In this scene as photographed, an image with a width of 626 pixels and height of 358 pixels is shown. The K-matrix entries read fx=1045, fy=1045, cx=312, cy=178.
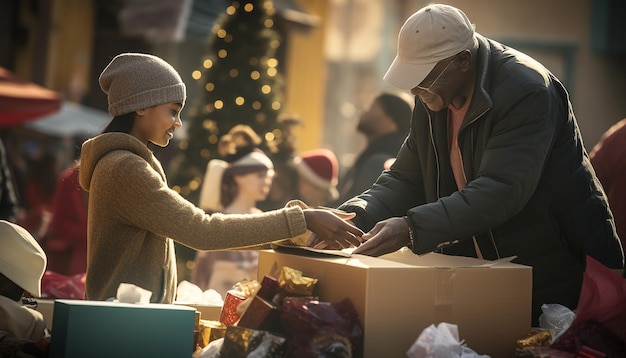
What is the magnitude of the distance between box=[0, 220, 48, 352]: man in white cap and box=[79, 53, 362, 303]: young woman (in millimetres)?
178

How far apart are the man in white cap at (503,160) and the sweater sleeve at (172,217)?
36 centimetres

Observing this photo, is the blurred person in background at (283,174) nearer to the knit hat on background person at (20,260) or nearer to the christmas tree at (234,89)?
the christmas tree at (234,89)

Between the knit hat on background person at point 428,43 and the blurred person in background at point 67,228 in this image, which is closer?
the knit hat on background person at point 428,43

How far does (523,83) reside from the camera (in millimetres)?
3723

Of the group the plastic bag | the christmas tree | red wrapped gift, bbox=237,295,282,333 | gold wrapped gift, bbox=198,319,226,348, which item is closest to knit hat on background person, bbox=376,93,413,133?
the christmas tree

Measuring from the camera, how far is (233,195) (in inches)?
298

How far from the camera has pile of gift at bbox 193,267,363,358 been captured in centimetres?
304

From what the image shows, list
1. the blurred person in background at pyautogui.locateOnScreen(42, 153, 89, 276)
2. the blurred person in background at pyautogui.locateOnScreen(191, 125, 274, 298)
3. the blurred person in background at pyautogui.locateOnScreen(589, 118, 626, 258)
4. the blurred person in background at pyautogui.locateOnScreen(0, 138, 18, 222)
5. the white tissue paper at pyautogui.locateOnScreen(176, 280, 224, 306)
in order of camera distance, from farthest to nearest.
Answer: the blurred person in background at pyautogui.locateOnScreen(42, 153, 89, 276)
the blurred person in background at pyautogui.locateOnScreen(0, 138, 18, 222)
the blurred person in background at pyautogui.locateOnScreen(191, 125, 274, 298)
the blurred person in background at pyautogui.locateOnScreen(589, 118, 626, 258)
the white tissue paper at pyautogui.locateOnScreen(176, 280, 224, 306)

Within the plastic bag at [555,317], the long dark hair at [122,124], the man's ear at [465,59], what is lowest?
the plastic bag at [555,317]

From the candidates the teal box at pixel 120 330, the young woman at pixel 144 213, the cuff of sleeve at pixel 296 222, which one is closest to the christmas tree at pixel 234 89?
the young woman at pixel 144 213

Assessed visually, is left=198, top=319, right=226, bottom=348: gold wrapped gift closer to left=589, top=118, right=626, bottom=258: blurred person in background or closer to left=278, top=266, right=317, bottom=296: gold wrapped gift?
left=278, top=266, right=317, bottom=296: gold wrapped gift

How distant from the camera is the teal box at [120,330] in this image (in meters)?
2.96

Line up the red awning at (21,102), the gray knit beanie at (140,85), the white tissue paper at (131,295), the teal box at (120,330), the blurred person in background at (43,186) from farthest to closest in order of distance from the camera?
1. the blurred person in background at (43,186)
2. the red awning at (21,102)
3. the gray knit beanie at (140,85)
4. the white tissue paper at (131,295)
5. the teal box at (120,330)

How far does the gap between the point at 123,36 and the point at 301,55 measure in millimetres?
3734
